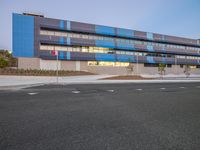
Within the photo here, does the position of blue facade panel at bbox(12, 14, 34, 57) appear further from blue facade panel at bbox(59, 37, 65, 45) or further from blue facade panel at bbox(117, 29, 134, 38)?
blue facade panel at bbox(117, 29, 134, 38)

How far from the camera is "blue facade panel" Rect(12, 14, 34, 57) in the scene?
38.6m

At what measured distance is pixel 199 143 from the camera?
2885 mm

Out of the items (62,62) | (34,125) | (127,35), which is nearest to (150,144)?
(34,125)

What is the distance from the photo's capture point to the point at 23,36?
3925 cm

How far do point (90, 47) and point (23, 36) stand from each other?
20446 millimetres

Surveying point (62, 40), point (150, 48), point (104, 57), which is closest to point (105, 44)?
point (104, 57)

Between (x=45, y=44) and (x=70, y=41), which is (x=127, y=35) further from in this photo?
(x=45, y=44)

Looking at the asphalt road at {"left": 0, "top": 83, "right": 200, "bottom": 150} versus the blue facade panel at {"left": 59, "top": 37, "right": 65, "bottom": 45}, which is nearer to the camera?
the asphalt road at {"left": 0, "top": 83, "right": 200, "bottom": 150}

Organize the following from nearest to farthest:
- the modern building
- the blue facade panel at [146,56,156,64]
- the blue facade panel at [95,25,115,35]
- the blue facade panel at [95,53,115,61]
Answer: the modern building → the blue facade panel at [95,53,115,61] → the blue facade panel at [95,25,115,35] → the blue facade panel at [146,56,156,64]

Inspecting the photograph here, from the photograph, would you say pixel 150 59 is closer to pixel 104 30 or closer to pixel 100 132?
pixel 104 30

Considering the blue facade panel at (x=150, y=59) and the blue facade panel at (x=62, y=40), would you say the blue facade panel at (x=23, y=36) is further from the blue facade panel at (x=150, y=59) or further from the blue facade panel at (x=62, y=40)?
the blue facade panel at (x=150, y=59)

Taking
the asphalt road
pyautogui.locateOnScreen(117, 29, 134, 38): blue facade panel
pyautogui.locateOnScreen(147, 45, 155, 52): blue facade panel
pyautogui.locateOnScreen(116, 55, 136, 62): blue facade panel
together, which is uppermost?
pyautogui.locateOnScreen(117, 29, 134, 38): blue facade panel

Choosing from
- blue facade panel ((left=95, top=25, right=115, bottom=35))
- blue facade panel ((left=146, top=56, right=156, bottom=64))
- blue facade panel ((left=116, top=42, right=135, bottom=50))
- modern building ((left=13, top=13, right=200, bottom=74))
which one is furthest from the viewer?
blue facade panel ((left=146, top=56, right=156, bottom=64))

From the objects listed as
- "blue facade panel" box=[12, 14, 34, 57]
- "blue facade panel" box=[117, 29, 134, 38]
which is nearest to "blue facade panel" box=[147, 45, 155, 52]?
"blue facade panel" box=[117, 29, 134, 38]
